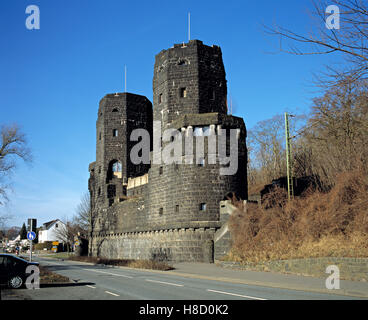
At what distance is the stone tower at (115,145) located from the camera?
1886 inches

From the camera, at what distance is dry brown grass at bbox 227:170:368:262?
18000mm

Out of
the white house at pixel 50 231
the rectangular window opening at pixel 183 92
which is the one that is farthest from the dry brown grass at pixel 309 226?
the white house at pixel 50 231

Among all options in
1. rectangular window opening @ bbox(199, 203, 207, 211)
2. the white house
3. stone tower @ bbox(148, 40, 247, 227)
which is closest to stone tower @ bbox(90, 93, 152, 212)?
stone tower @ bbox(148, 40, 247, 227)

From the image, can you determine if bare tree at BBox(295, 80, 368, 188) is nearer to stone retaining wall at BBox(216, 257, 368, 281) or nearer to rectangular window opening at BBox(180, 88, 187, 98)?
stone retaining wall at BBox(216, 257, 368, 281)

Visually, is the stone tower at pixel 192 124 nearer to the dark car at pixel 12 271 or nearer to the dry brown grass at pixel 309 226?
the dry brown grass at pixel 309 226

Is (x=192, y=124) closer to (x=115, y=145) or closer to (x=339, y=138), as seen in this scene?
(x=339, y=138)

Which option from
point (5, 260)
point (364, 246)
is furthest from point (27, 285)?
point (364, 246)

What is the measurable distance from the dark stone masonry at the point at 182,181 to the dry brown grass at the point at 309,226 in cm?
414

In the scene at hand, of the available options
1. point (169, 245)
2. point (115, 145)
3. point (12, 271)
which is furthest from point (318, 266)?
point (115, 145)

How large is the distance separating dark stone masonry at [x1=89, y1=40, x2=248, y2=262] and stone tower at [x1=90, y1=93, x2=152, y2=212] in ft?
6.09
